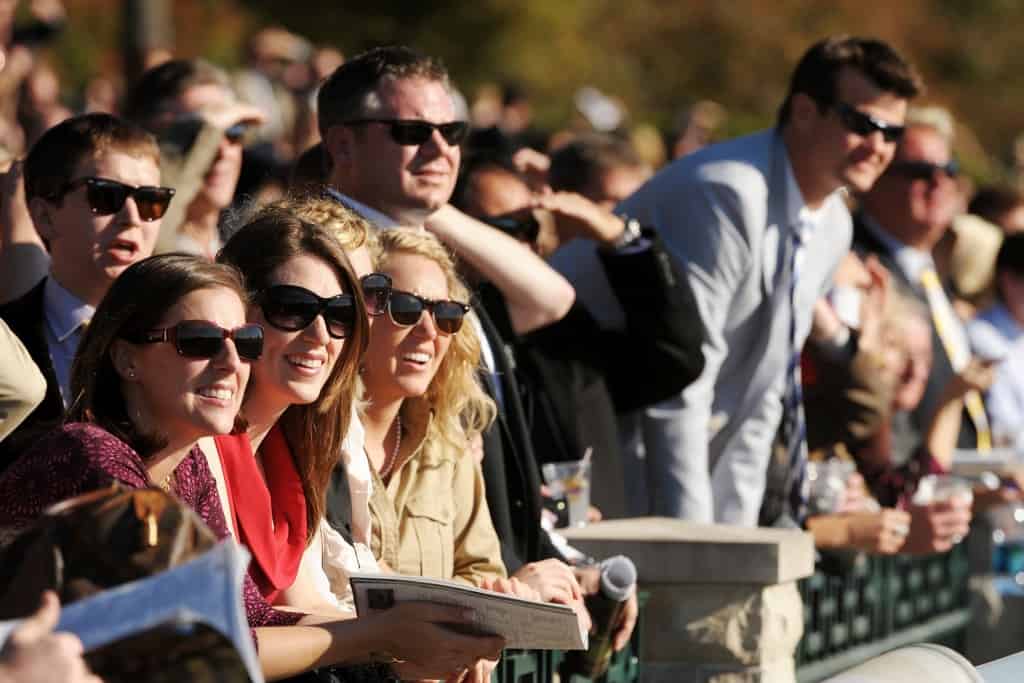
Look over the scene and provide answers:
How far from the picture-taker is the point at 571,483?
585cm

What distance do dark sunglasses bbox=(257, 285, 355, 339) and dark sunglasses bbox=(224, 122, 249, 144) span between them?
2242 mm

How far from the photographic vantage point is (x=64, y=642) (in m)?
2.57

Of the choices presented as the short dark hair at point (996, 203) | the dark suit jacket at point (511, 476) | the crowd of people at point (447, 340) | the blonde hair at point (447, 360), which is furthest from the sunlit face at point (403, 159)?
the short dark hair at point (996, 203)

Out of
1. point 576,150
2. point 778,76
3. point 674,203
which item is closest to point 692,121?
point 576,150

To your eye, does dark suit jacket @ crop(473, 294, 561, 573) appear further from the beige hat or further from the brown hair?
the beige hat

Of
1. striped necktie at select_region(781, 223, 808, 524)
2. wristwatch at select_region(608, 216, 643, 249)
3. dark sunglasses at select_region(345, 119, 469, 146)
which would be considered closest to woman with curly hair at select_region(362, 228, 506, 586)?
dark sunglasses at select_region(345, 119, 469, 146)

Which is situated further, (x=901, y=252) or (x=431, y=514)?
(x=901, y=252)

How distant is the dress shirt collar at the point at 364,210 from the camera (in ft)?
17.5

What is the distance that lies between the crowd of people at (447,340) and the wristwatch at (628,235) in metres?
0.01

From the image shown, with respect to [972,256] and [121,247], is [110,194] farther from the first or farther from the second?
[972,256]

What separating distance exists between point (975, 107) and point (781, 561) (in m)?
33.7

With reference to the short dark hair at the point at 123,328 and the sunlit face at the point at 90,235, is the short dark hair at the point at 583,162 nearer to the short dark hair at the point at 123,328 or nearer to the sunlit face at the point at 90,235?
the sunlit face at the point at 90,235

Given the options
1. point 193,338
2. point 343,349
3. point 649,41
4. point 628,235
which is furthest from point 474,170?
point 649,41

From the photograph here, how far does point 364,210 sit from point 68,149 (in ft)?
2.57
